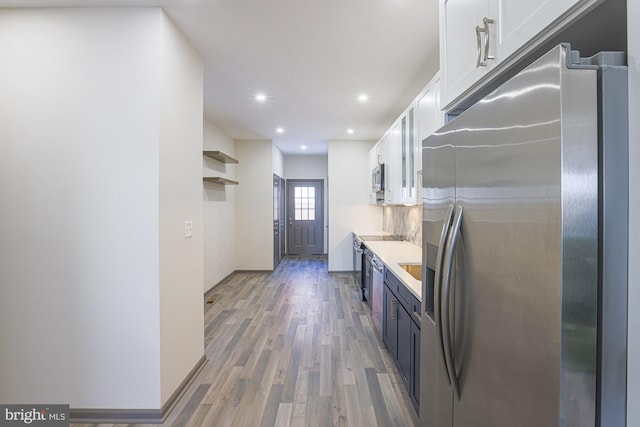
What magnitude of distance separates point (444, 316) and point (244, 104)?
12.1ft

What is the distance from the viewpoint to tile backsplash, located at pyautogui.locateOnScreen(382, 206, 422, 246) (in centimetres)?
393

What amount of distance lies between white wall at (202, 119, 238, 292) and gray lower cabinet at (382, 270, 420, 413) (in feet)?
10.4

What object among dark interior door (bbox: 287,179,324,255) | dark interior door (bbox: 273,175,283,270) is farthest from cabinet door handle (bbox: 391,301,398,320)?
dark interior door (bbox: 287,179,324,255)

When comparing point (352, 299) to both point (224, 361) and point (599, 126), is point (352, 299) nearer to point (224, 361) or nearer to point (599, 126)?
point (224, 361)

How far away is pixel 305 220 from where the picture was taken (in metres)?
Result: 8.59

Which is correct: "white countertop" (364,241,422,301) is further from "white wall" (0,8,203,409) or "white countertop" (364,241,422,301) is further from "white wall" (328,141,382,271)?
"white wall" (328,141,382,271)

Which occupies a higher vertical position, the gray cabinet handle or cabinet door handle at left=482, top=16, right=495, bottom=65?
cabinet door handle at left=482, top=16, right=495, bottom=65

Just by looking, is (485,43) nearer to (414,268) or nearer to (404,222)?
(414,268)

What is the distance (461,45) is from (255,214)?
5523 millimetres

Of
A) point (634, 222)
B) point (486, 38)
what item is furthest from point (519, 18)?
point (634, 222)

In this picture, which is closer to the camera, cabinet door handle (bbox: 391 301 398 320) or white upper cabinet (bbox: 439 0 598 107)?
white upper cabinet (bbox: 439 0 598 107)

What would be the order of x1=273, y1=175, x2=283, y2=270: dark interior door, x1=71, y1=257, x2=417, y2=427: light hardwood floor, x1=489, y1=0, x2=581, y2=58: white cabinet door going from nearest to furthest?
x1=489, y1=0, x2=581, y2=58: white cabinet door
x1=71, y1=257, x2=417, y2=427: light hardwood floor
x1=273, y1=175, x2=283, y2=270: dark interior door

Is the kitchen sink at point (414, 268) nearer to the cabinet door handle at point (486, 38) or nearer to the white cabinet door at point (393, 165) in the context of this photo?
the white cabinet door at point (393, 165)

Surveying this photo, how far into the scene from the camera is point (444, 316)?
1006 mm
